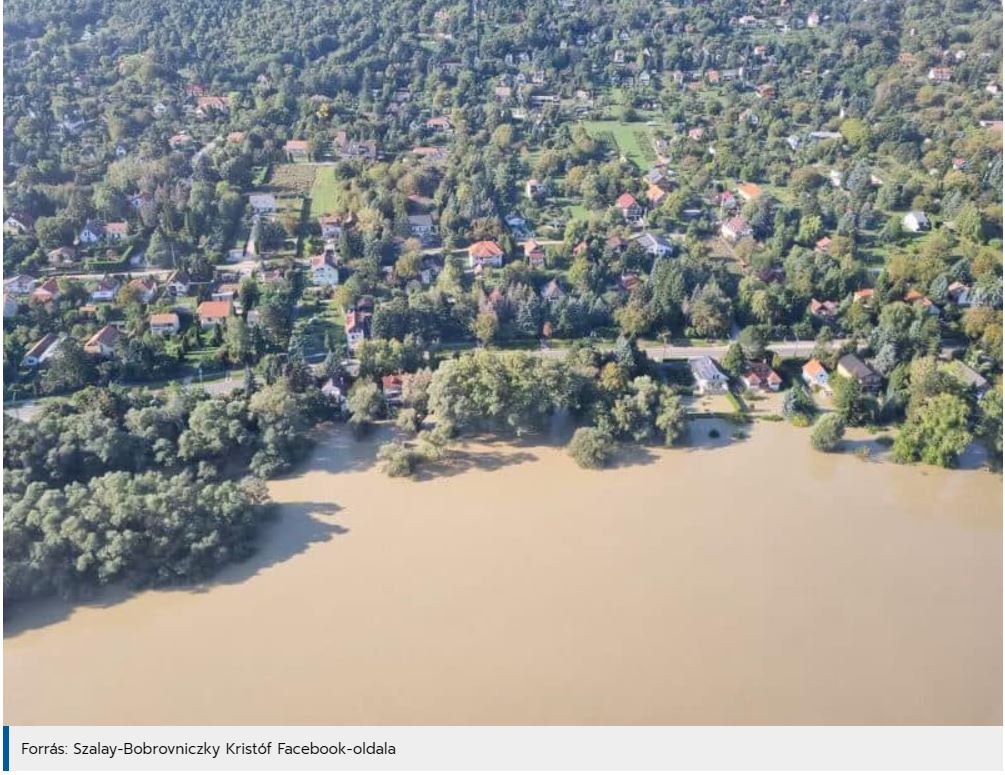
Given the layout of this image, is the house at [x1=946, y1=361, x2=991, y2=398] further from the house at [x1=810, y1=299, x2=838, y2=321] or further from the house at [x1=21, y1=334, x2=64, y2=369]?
the house at [x1=21, y1=334, x2=64, y2=369]

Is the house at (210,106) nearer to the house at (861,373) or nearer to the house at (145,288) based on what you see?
the house at (145,288)

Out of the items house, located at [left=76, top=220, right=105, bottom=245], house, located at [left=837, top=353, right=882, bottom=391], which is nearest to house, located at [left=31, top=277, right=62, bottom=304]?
house, located at [left=76, top=220, right=105, bottom=245]

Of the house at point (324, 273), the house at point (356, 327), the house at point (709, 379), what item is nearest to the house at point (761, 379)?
the house at point (709, 379)

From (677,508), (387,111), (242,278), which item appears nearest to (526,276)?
(242,278)

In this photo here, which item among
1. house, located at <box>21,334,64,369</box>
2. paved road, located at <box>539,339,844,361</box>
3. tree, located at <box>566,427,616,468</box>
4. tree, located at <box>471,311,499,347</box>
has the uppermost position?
tree, located at <box>471,311,499,347</box>

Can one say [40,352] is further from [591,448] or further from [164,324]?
[591,448]
